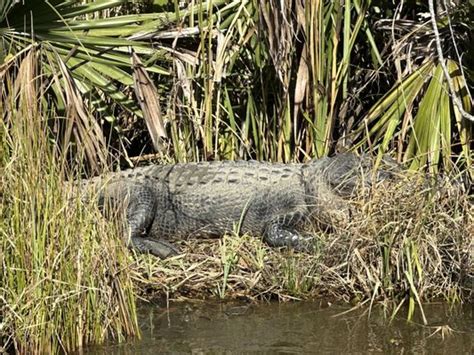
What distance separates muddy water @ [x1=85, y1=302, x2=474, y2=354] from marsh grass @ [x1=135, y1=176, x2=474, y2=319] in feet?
0.39

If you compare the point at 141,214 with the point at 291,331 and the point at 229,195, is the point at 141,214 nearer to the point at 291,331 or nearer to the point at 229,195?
the point at 229,195

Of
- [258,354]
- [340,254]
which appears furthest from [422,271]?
[258,354]

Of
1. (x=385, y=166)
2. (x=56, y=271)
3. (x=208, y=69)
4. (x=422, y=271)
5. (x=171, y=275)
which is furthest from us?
(x=208, y=69)

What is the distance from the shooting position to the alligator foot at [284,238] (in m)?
6.05

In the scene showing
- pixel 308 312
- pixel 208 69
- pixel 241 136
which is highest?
pixel 208 69

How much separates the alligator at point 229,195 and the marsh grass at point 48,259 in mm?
1724

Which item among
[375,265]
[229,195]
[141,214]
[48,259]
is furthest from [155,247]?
[48,259]

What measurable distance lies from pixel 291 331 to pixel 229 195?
5.80 feet

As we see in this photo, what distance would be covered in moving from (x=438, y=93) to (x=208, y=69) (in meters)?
1.50

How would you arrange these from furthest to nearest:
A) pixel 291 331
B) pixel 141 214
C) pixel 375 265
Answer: pixel 141 214
pixel 375 265
pixel 291 331

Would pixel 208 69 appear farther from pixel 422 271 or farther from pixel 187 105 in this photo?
pixel 422 271

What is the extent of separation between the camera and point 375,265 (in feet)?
17.4

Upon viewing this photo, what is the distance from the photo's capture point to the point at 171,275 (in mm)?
5633

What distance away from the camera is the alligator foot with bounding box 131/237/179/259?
6008 millimetres
